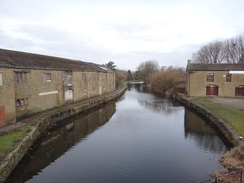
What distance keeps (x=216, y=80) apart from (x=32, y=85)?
22327 mm

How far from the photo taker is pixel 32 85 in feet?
46.8

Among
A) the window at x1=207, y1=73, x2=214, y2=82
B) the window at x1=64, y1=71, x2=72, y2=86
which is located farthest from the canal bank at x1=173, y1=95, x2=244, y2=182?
the window at x1=64, y1=71, x2=72, y2=86

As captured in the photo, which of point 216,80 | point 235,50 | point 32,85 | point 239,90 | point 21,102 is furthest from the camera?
point 235,50

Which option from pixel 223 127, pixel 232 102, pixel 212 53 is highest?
pixel 212 53

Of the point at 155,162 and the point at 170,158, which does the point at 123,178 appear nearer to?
the point at 155,162

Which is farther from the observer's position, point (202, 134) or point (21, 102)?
point (21, 102)

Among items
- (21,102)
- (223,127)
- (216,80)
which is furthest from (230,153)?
(216,80)

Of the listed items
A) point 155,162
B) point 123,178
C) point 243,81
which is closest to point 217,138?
point 155,162

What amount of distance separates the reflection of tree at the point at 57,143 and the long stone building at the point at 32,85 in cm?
265

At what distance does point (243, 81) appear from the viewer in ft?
79.5

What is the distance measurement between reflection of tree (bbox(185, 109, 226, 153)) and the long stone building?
11.1m

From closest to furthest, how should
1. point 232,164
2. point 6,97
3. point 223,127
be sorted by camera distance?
1. point 232,164
2. point 6,97
3. point 223,127

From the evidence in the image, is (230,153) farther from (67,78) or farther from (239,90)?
(239,90)

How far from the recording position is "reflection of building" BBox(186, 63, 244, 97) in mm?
Result: 24359
